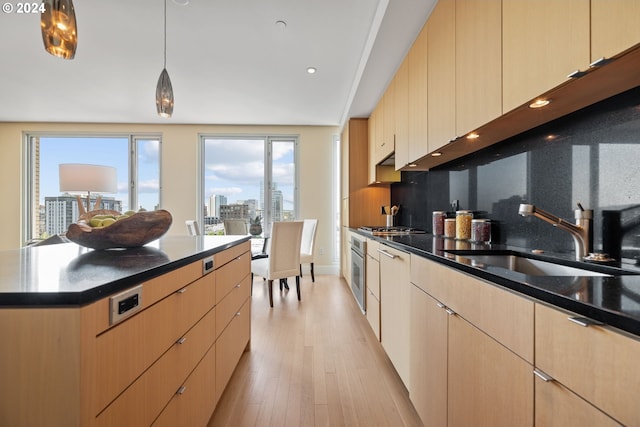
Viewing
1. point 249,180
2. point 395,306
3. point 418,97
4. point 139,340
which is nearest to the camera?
point 139,340

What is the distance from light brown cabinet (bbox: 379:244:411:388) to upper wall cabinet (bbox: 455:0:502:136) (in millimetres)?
795

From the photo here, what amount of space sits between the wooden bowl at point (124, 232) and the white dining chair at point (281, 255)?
6.36 feet

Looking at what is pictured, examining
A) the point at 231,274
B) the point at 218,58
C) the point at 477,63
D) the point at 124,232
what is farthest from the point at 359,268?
the point at 218,58

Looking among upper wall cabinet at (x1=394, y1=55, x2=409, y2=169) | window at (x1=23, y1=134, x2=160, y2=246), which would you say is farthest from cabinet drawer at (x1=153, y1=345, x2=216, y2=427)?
window at (x1=23, y1=134, x2=160, y2=246)

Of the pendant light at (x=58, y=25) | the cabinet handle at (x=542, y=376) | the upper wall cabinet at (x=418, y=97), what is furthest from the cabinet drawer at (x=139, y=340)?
the upper wall cabinet at (x=418, y=97)

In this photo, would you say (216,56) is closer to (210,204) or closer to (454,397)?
(210,204)

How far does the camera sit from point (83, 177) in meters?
2.87

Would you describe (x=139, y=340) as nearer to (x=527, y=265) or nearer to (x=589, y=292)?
(x=589, y=292)

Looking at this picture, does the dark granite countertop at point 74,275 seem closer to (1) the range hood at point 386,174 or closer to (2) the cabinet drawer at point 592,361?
(2) the cabinet drawer at point 592,361

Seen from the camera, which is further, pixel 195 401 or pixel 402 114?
pixel 402 114

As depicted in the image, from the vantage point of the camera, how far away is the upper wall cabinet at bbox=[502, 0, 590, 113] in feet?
2.65

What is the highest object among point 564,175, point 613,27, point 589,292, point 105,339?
point 613,27

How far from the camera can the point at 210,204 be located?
509cm

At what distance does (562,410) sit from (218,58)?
3.47 meters
